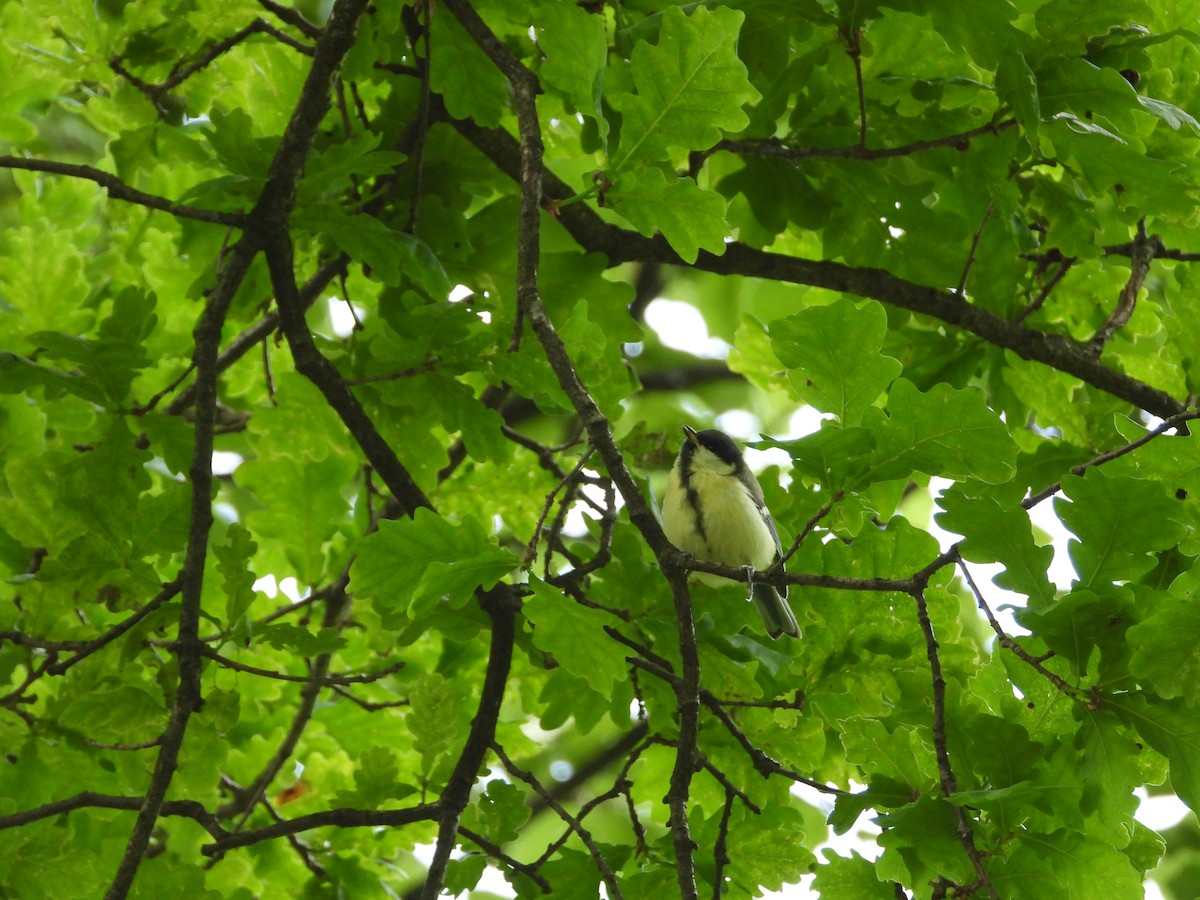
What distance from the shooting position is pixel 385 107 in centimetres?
311

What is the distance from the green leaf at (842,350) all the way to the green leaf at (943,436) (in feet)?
0.22

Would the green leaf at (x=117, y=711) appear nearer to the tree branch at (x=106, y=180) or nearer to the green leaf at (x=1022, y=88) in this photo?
the tree branch at (x=106, y=180)

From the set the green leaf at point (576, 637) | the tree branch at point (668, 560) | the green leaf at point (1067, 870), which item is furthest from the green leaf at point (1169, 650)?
the green leaf at point (576, 637)

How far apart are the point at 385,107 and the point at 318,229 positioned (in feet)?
2.15

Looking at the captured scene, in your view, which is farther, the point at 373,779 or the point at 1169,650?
the point at 373,779

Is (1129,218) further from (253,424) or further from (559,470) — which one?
(253,424)

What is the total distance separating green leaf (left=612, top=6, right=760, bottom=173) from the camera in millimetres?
2102

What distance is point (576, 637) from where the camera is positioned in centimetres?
201

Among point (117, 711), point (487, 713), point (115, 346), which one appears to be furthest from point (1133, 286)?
point (117, 711)

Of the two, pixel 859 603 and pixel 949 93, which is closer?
pixel 859 603

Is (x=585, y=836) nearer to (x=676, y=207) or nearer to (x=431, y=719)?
(x=431, y=719)

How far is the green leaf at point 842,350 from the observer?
1.92 metres

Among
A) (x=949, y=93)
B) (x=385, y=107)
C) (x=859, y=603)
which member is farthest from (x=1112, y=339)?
(x=385, y=107)

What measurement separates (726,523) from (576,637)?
1.50 m
